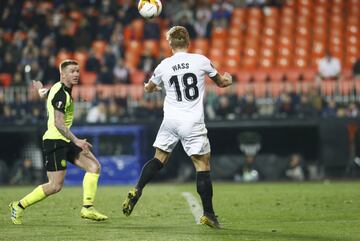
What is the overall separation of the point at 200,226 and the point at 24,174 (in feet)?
42.9

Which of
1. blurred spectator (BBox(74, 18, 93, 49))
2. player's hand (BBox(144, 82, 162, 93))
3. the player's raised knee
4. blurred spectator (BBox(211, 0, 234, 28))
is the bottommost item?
the player's raised knee

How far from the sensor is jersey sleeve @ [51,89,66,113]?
10.6 m

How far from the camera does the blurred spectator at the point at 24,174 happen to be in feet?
73.5

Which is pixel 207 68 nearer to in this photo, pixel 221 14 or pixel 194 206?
pixel 194 206

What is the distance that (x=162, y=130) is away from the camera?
10195mm

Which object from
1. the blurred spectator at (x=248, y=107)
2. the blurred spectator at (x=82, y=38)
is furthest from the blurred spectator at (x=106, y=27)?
the blurred spectator at (x=248, y=107)

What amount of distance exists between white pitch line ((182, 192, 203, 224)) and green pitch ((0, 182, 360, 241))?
0.09 meters

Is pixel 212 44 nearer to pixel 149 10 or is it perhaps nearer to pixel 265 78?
pixel 265 78

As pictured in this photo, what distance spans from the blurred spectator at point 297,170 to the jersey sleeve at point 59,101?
1216 cm

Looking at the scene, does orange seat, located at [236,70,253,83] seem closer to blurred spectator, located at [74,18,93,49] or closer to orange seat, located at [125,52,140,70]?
orange seat, located at [125,52,140,70]

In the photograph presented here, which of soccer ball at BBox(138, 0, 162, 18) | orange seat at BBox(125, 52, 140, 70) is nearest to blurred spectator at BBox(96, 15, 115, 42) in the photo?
orange seat at BBox(125, 52, 140, 70)

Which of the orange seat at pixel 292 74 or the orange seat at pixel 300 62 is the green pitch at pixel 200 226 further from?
the orange seat at pixel 300 62

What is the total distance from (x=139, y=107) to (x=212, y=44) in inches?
194

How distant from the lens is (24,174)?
886 inches
